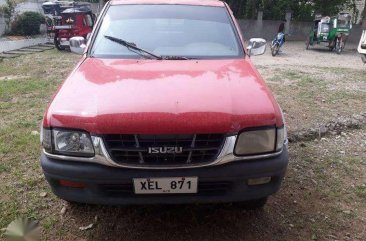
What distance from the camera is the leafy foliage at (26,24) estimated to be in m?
15.4

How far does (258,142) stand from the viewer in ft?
8.09

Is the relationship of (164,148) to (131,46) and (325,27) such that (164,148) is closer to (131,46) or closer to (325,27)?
(131,46)

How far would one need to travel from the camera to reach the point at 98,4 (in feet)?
68.2

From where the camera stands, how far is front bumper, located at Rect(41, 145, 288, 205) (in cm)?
238

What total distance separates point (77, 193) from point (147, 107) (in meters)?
0.75

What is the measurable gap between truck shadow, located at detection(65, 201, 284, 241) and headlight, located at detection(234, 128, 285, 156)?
2.52 feet

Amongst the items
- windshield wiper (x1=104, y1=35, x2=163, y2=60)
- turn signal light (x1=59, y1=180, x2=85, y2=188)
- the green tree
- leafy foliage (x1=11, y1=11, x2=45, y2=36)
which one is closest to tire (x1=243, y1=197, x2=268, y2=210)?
turn signal light (x1=59, y1=180, x2=85, y2=188)

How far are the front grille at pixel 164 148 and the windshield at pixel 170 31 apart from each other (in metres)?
1.26

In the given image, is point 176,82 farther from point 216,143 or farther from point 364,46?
point 364,46

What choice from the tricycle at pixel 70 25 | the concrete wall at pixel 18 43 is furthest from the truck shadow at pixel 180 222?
the tricycle at pixel 70 25

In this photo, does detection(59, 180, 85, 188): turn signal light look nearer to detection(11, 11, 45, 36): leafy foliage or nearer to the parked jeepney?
the parked jeepney

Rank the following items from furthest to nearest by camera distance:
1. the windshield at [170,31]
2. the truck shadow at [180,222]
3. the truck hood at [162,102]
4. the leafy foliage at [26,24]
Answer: the leafy foliage at [26,24], the windshield at [170,31], the truck shadow at [180,222], the truck hood at [162,102]

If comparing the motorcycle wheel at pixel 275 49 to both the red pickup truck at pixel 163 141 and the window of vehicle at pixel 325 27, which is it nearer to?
the window of vehicle at pixel 325 27

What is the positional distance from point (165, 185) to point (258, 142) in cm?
66
